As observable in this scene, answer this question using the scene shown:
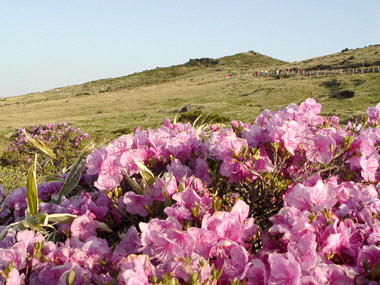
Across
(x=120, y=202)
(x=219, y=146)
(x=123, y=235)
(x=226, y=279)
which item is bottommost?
(x=226, y=279)

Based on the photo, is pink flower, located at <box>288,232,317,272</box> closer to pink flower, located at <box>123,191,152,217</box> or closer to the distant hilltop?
pink flower, located at <box>123,191,152,217</box>

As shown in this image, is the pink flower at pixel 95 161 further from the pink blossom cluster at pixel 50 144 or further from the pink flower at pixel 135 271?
the pink blossom cluster at pixel 50 144

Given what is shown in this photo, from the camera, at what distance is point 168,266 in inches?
57.1

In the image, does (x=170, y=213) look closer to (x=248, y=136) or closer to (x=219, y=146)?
(x=219, y=146)

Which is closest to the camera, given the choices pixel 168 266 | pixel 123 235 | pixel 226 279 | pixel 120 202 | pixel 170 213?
pixel 168 266

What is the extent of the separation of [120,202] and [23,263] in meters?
0.63

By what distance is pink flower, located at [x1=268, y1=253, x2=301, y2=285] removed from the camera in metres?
1.39

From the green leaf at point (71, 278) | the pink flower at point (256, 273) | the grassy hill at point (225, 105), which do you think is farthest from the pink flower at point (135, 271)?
the grassy hill at point (225, 105)

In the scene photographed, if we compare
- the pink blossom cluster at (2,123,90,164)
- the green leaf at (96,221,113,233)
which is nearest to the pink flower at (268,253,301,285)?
the green leaf at (96,221,113,233)

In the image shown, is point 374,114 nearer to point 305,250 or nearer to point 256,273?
point 305,250

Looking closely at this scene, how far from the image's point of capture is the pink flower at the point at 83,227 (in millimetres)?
1924

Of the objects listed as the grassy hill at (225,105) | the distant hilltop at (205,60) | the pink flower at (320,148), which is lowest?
the grassy hill at (225,105)

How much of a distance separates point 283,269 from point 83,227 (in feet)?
3.72

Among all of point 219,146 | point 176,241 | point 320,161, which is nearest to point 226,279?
point 176,241
